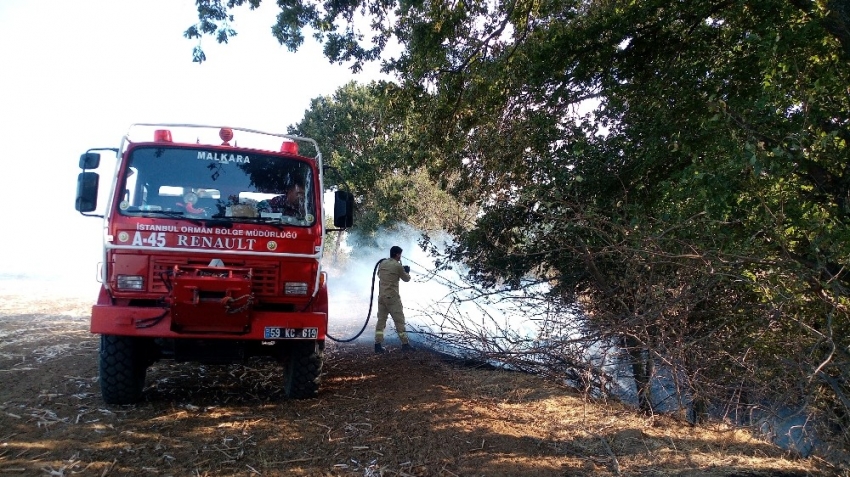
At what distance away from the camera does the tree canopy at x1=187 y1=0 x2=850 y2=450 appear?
493 cm

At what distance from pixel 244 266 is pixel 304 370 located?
126cm

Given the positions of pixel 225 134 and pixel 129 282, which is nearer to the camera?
pixel 129 282

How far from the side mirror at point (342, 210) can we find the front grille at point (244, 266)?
978mm

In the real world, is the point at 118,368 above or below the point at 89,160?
below

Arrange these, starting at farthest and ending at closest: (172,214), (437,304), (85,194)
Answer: (437,304), (85,194), (172,214)

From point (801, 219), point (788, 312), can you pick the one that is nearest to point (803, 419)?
point (788, 312)

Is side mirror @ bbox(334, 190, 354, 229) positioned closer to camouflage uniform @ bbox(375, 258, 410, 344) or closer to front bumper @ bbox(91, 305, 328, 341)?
front bumper @ bbox(91, 305, 328, 341)

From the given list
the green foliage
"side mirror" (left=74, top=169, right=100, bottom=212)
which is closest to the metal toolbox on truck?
"side mirror" (left=74, top=169, right=100, bottom=212)

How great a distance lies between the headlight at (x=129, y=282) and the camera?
18.5 feet

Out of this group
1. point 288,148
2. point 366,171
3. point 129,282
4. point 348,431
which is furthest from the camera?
point 366,171

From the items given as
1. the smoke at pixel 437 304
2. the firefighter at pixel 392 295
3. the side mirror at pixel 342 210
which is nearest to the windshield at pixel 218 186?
the side mirror at pixel 342 210

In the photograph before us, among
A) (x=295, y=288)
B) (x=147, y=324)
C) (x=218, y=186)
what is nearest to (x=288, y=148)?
(x=218, y=186)

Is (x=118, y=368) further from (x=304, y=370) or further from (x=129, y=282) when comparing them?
(x=304, y=370)

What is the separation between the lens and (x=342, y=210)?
6684 mm
